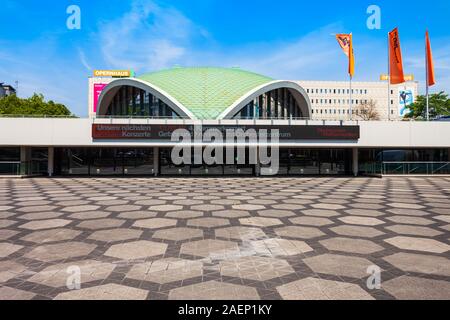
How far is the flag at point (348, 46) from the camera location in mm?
26234

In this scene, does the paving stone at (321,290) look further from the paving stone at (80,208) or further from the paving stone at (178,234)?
the paving stone at (80,208)

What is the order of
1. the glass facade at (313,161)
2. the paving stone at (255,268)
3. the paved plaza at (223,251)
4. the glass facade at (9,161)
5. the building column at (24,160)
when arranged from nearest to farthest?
the paved plaza at (223,251) → the paving stone at (255,268) → the glass facade at (9,161) → the building column at (24,160) → the glass facade at (313,161)

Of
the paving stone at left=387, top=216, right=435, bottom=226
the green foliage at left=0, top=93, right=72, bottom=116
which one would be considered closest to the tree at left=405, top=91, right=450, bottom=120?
the paving stone at left=387, top=216, right=435, bottom=226

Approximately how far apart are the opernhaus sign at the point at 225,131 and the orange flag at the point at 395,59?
5.55m

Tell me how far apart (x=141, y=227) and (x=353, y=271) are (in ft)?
16.8

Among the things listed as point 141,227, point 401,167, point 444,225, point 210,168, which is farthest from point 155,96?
point 444,225

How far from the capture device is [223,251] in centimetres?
585

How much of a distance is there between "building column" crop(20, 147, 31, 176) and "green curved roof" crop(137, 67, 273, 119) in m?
15.3

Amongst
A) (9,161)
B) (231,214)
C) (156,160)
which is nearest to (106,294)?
(231,214)

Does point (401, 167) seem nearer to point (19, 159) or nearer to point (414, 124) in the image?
point (414, 124)

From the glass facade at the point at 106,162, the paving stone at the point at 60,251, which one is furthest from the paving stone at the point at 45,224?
the glass facade at the point at 106,162

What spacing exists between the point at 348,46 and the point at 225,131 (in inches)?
539

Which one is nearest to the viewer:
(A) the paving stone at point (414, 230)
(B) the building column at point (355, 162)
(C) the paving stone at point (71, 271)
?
(C) the paving stone at point (71, 271)
